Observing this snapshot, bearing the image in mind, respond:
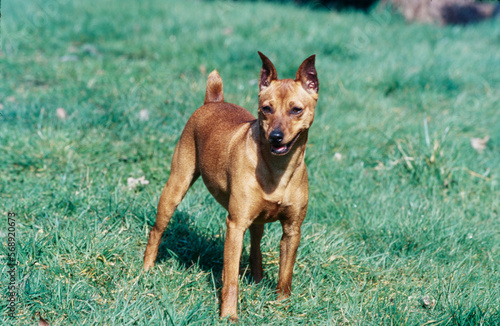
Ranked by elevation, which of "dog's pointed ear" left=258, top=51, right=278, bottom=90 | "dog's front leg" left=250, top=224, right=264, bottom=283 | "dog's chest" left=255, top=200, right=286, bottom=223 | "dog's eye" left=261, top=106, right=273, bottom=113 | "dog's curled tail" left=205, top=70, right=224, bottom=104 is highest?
"dog's pointed ear" left=258, top=51, right=278, bottom=90

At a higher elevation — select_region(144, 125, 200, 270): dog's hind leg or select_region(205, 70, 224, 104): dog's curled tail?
select_region(205, 70, 224, 104): dog's curled tail

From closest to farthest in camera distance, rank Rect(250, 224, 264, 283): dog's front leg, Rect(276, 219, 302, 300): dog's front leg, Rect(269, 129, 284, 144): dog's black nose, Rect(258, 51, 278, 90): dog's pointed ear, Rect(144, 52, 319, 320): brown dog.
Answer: Rect(269, 129, 284, 144): dog's black nose < Rect(144, 52, 319, 320): brown dog < Rect(258, 51, 278, 90): dog's pointed ear < Rect(276, 219, 302, 300): dog's front leg < Rect(250, 224, 264, 283): dog's front leg

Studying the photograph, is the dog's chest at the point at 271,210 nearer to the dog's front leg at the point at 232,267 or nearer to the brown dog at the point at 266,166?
the brown dog at the point at 266,166

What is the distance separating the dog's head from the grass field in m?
1.02

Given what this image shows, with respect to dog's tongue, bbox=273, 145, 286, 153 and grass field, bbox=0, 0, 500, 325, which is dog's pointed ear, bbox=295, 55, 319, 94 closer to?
dog's tongue, bbox=273, 145, 286, 153

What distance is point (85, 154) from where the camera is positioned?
4.43 metres

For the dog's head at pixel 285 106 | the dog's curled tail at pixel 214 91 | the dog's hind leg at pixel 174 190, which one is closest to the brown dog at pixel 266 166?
the dog's head at pixel 285 106

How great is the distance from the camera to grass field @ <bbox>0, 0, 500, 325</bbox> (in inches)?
119

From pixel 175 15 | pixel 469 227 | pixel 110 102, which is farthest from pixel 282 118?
pixel 175 15

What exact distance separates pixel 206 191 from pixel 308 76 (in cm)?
164

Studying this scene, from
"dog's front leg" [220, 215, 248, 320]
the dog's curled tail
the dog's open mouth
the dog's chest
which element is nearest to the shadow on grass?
"dog's front leg" [220, 215, 248, 320]

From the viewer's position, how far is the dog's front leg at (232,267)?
110 inches

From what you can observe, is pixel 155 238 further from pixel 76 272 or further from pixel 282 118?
pixel 282 118

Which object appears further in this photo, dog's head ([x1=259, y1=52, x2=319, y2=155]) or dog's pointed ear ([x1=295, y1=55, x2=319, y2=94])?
dog's pointed ear ([x1=295, y1=55, x2=319, y2=94])
